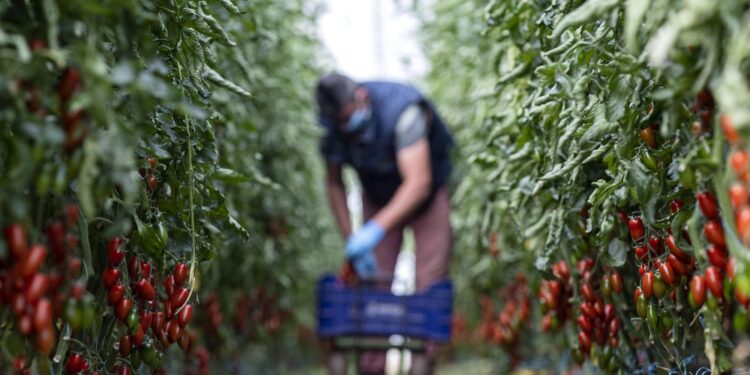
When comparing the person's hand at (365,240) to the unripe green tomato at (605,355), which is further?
the person's hand at (365,240)

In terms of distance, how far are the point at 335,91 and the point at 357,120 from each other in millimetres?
150

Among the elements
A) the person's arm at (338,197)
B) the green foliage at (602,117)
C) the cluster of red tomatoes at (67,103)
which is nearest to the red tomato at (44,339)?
the cluster of red tomatoes at (67,103)

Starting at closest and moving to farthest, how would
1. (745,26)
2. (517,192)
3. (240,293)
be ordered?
(745,26) → (517,192) → (240,293)

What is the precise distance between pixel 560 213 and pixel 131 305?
2.86ft

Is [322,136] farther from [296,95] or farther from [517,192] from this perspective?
[517,192]

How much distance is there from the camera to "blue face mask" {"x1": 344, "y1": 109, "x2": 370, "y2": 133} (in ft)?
10.8

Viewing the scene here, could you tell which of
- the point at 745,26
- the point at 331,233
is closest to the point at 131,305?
the point at 745,26

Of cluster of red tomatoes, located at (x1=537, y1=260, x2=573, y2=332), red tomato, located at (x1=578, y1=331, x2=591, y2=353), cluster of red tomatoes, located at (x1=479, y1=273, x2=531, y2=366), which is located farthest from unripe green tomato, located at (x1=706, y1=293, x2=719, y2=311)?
cluster of red tomatoes, located at (x1=479, y1=273, x2=531, y2=366)

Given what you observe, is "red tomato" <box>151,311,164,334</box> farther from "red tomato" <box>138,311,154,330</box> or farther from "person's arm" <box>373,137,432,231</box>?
"person's arm" <box>373,137,432,231</box>

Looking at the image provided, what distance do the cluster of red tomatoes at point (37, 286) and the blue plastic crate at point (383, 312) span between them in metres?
1.93

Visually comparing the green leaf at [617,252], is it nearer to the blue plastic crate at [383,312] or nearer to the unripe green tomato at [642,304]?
the unripe green tomato at [642,304]

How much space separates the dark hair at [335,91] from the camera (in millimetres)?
3225

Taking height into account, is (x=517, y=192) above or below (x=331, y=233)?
below

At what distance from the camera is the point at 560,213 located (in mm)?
1696
